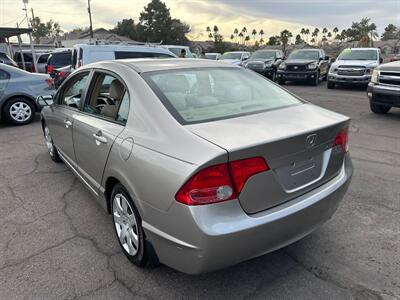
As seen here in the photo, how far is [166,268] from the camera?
9.36ft

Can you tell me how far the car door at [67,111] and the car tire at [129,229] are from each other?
1325 millimetres

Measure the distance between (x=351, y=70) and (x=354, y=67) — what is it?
159 millimetres

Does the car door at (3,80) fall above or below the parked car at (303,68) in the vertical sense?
above

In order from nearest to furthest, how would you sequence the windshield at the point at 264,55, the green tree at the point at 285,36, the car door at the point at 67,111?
the car door at the point at 67,111, the windshield at the point at 264,55, the green tree at the point at 285,36

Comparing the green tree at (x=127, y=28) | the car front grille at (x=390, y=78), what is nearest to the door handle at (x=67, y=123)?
the car front grille at (x=390, y=78)

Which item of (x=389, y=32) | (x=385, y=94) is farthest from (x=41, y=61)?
(x=389, y=32)

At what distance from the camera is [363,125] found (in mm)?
7945

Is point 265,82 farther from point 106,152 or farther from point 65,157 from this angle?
point 65,157

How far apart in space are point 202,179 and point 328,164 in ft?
3.70

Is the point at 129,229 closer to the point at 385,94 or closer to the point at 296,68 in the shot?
the point at 385,94

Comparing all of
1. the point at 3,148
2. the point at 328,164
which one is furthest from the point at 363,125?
the point at 3,148

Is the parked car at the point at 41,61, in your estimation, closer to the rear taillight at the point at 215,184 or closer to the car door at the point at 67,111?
the car door at the point at 67,111

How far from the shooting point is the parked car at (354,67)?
1452 centimetres

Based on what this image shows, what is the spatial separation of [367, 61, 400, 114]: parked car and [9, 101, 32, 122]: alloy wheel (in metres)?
8.34
